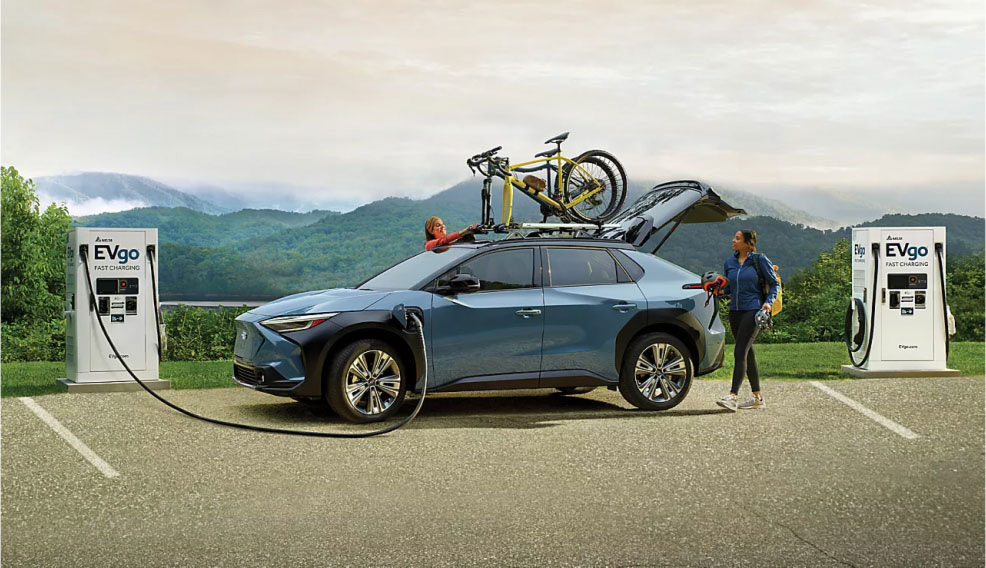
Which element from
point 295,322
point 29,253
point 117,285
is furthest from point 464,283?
point 29,253

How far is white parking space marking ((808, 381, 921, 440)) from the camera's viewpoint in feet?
31.5

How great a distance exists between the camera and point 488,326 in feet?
Result: 30.4

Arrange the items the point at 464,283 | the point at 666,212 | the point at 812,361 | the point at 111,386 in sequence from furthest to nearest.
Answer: the point at 812,361 < the point at 666,212 < the point at 111,386 < the point at 464,283

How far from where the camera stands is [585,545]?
6141 millimetres

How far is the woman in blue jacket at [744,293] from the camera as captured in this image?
10.0m

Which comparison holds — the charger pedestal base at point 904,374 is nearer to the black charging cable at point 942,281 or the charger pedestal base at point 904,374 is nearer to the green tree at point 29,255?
the black charging cable at point 942,281

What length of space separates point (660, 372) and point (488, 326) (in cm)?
191

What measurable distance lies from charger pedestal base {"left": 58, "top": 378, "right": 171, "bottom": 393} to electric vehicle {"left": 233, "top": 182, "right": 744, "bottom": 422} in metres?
2.54

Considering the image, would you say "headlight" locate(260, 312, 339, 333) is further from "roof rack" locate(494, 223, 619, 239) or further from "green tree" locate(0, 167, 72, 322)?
"green tree" locate(0, 167, 72, 322)

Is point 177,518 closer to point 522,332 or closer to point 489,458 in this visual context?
point 489,458

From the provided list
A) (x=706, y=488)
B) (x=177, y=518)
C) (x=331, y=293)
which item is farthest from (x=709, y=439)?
(x=177, y=518)

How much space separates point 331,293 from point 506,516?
11.8ft

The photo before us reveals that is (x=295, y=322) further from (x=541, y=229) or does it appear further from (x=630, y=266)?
(x=630, y=266)

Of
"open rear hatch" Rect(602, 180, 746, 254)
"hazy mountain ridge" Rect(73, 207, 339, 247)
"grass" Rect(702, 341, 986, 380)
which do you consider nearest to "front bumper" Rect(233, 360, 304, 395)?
"open rear hatch" Rect(602, 180, 746, 254)
